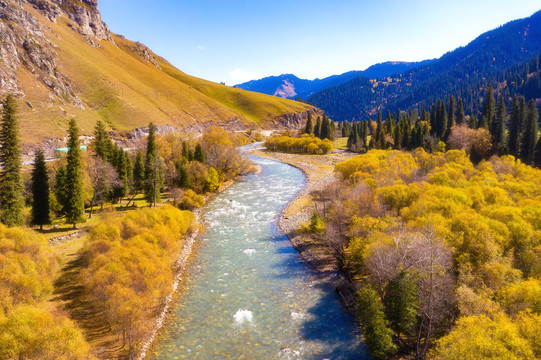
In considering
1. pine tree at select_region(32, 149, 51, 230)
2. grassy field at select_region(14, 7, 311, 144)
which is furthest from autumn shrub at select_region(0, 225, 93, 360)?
grassy field at select_region(14, 7, 311, 144)

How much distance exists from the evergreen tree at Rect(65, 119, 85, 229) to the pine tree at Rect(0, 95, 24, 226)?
5.51 meters

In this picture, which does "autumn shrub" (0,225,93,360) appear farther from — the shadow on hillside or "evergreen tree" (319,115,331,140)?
"evergreen tree" (319,115,331,140)

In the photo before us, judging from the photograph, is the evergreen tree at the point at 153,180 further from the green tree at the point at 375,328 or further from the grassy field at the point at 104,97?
the grassy field at the point at 104,97

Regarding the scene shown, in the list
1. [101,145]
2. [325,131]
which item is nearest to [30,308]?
[101,145]

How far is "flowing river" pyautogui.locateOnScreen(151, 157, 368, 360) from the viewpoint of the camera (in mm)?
21719

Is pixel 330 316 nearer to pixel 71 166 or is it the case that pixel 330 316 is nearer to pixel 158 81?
pixel 71 166

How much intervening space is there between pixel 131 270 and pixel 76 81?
125198 millimetres

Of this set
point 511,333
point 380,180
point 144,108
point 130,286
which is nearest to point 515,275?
point 511,333

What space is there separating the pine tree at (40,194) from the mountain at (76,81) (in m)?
45.1

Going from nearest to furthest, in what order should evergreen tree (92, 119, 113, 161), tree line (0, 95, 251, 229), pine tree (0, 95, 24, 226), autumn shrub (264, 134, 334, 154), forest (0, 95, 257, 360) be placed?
forest (0, 95, 257, 360) → pine tree (0, 95, 24, 226) → tree line (0, 95, 251, 229) → evergreen tree (92, 119, 113, 161) → autumn shrub (264, 134, 334, 154)

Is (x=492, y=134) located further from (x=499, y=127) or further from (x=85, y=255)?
(x=85, y=255)

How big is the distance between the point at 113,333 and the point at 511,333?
26.3m

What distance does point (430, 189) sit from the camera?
114ft

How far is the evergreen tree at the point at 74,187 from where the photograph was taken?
131 feet
